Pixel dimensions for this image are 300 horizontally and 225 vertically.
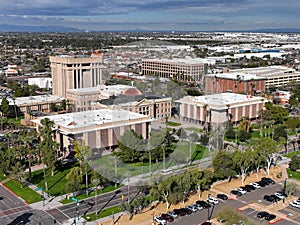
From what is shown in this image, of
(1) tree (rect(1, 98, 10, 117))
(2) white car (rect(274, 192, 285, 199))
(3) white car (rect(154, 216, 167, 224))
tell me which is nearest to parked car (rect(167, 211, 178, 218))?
(3) white car (rect(154, 216, 167, 224))

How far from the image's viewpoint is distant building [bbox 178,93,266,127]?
2817cm

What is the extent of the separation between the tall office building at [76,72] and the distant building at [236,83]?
1275 cm

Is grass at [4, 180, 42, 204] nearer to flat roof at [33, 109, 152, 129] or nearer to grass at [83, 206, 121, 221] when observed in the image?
grass at [83, 206, 121, 221]

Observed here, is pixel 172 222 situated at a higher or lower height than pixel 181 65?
lower

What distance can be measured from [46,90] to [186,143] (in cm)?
2625

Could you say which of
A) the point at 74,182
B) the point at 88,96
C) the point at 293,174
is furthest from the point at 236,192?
the point at 88,96

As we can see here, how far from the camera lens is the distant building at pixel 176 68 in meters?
34.5

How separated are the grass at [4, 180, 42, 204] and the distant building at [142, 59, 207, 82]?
17643 millimetres

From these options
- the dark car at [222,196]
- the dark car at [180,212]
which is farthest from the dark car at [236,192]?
the dark car at [180,212]

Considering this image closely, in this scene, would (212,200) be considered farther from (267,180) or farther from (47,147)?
(47,147)

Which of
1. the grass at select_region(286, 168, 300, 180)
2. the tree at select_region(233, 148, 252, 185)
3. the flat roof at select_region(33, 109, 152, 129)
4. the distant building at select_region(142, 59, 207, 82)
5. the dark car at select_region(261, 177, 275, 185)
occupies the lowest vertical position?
the grass at select_region(286, 168, 300, 180)

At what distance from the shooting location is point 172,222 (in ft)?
46.8

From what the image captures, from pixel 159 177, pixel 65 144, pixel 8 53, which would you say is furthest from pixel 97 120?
pixel 8 53

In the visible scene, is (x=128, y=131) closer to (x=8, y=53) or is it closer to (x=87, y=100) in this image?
(x=87, y=100)
